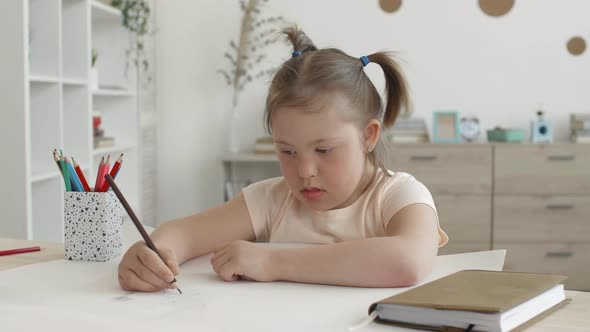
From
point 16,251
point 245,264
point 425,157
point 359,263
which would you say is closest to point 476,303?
point 359,263

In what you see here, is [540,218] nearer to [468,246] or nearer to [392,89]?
[468,246]

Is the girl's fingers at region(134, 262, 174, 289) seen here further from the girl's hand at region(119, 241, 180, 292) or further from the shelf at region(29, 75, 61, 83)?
the shelf at region(29, 75, 61, 83)

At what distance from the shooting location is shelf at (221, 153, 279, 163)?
381 cm

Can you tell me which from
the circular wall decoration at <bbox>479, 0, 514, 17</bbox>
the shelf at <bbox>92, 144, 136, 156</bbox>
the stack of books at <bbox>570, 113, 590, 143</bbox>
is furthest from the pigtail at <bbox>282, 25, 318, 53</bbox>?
the circular wall decoration at <bbox>479, 0, 514, 17</bbox>

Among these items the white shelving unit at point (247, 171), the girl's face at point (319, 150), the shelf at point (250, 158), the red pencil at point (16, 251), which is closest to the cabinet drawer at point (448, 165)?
the shelf at point (250, 158)

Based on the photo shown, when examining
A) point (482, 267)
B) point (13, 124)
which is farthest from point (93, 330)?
point (13, 124)

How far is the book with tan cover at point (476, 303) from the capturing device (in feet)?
2.54

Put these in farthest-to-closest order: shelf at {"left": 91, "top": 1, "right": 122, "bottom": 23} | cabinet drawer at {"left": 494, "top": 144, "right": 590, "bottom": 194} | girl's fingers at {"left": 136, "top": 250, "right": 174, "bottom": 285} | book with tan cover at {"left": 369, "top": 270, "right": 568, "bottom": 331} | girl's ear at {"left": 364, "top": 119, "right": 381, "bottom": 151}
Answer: cabinet drawer at {"left": 494, "top": 144, "right": 590, "bottom": 194}, shelf at {"left": 91, "top": 1, "right": 122, "bottom": 23}, girl's ear at {"left": 364, "top": 119, "right": 381, "bottom": 151}, girl's fingers at {"left": 136, "top": 250, "right": 174, "bottom": 285}, book with tan cover at {"left": 369, "top": 270, "right": 568, "bottom": 331}

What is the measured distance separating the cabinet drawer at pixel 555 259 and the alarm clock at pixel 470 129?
1.98ft

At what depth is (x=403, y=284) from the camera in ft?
3.37

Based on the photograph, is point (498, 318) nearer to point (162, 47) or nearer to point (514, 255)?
point (514, 255)

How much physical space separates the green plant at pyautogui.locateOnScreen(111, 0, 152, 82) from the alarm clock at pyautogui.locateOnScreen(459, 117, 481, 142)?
1.70 m

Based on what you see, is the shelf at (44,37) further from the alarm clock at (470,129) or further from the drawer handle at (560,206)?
the drawer handle at (560,206)

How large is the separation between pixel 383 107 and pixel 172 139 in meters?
2.93
